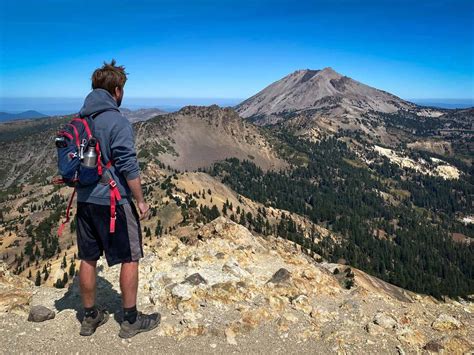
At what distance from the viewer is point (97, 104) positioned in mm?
9781

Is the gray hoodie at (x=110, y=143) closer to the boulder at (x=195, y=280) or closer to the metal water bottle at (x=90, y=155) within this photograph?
the metal water bottle at (x=90, y=155)

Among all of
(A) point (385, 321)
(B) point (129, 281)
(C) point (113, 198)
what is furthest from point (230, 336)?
(C) point (113, 198)

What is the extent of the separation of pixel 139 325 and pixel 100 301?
3.88 m

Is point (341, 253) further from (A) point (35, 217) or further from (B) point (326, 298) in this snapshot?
(B) point (326, 298)

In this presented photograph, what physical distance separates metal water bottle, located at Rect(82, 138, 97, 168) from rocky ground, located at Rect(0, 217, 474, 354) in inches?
222

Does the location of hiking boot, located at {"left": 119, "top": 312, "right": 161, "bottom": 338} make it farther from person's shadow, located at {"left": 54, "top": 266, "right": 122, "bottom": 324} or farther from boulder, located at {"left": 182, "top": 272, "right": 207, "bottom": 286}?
boulder, located at {"left": 182, "top": 272, "right": 207, "bottom": 286}

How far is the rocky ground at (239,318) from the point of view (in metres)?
11.5

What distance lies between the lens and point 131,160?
31.6ft

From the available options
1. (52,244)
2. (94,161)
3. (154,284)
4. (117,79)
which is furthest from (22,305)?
(52,244)

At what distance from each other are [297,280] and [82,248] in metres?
11.6

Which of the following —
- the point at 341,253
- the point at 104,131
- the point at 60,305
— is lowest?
the point at 341,253

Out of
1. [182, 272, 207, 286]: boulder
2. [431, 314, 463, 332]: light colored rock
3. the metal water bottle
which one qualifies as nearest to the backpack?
Result: the metal water bottle

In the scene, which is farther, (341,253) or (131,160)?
(341,253)

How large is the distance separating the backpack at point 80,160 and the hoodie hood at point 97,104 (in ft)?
0.54
